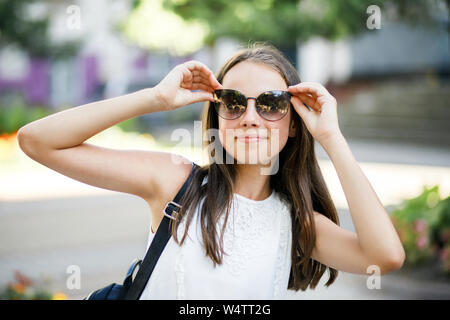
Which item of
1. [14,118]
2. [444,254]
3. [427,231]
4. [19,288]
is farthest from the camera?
[14,118]

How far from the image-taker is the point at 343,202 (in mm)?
6738

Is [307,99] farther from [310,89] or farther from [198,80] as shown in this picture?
[198,80]

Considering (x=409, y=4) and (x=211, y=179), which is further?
(x=409, y=4)

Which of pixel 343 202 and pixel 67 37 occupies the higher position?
pixel 67 37

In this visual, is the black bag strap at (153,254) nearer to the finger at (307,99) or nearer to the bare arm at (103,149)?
the bare arm at (103,149)

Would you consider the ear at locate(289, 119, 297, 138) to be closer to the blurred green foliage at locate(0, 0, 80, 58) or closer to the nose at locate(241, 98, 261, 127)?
the nose at locate(241, 98, 261, 127)

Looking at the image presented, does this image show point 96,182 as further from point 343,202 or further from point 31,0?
point 31,0

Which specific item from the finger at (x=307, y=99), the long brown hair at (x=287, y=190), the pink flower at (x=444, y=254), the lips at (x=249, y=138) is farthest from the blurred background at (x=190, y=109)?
the lips at (x=249, y=138)

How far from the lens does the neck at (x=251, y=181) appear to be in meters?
1.83

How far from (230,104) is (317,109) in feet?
1.10

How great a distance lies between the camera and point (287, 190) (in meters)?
1.87

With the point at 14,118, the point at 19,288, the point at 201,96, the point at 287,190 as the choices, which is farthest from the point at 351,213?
the point at 14,118
